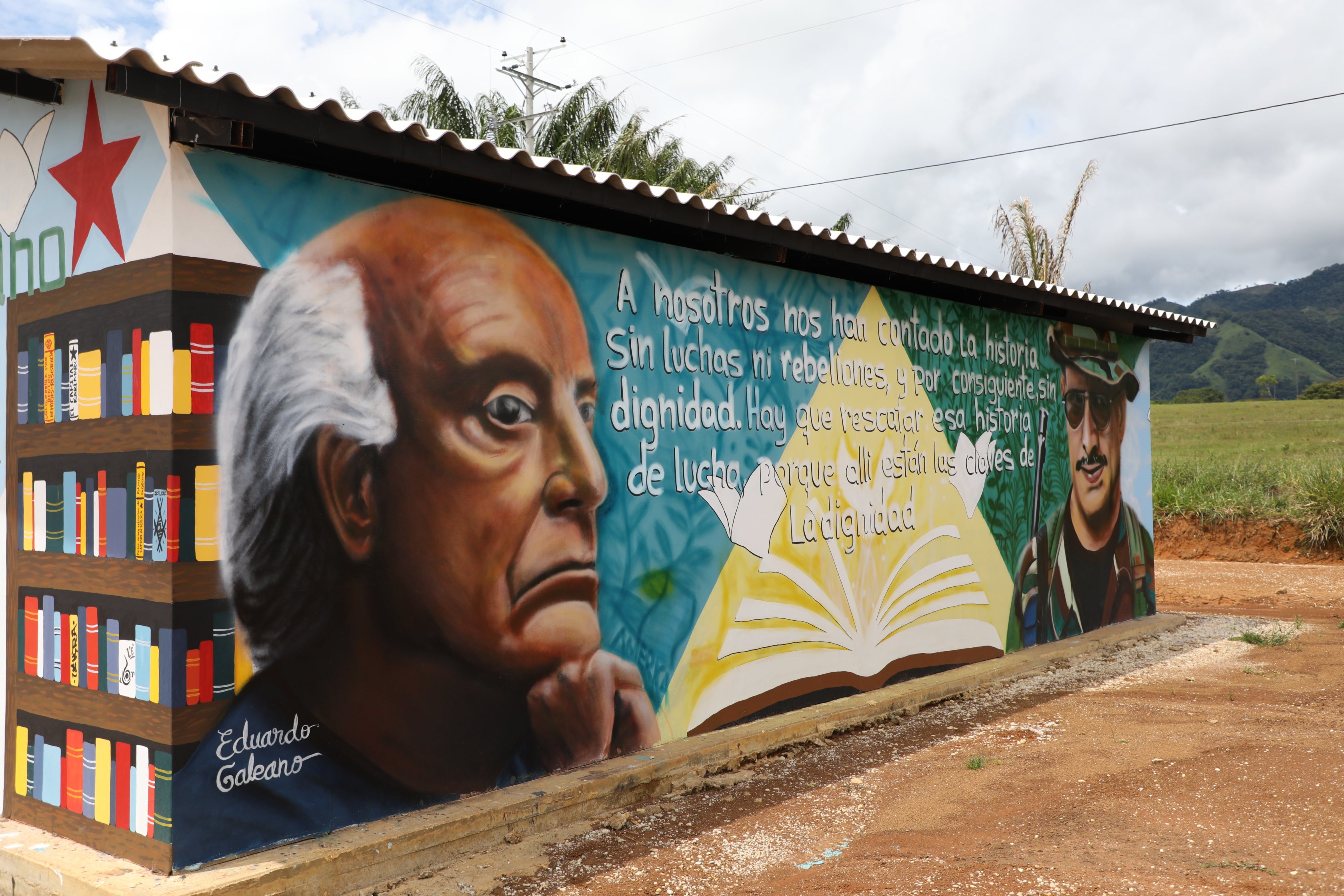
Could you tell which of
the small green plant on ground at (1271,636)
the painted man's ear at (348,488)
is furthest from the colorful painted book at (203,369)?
the small green plant on ground at (1271,636)

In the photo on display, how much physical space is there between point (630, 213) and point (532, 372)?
103 centimetres

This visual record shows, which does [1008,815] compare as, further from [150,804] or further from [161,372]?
[161,372]

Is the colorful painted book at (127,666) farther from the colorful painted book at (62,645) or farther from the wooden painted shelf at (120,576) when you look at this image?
Answer: the colorful painted book at (62,645)

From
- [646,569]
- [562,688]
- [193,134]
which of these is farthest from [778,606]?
[193,134]

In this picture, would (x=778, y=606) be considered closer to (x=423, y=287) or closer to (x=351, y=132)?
(x=423, y=287)

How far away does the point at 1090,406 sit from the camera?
10461 mm

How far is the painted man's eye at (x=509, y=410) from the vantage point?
5141mm

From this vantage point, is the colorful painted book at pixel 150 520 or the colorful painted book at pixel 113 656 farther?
the colorful painted book at pixel 113 656

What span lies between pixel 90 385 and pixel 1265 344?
12013cm

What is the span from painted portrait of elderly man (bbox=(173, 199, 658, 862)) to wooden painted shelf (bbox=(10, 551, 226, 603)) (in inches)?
4.7

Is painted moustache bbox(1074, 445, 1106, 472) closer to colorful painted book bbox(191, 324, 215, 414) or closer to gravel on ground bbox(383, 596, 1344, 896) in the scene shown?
gravel on ground bbox(383, 596, 1344, 896)

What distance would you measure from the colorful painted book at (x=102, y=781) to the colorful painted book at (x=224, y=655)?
552mm

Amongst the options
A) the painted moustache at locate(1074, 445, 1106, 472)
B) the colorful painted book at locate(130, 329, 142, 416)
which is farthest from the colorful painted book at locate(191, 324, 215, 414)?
the painted moustache at locate(1074, 445, 1106, 472)

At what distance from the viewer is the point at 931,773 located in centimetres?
594
